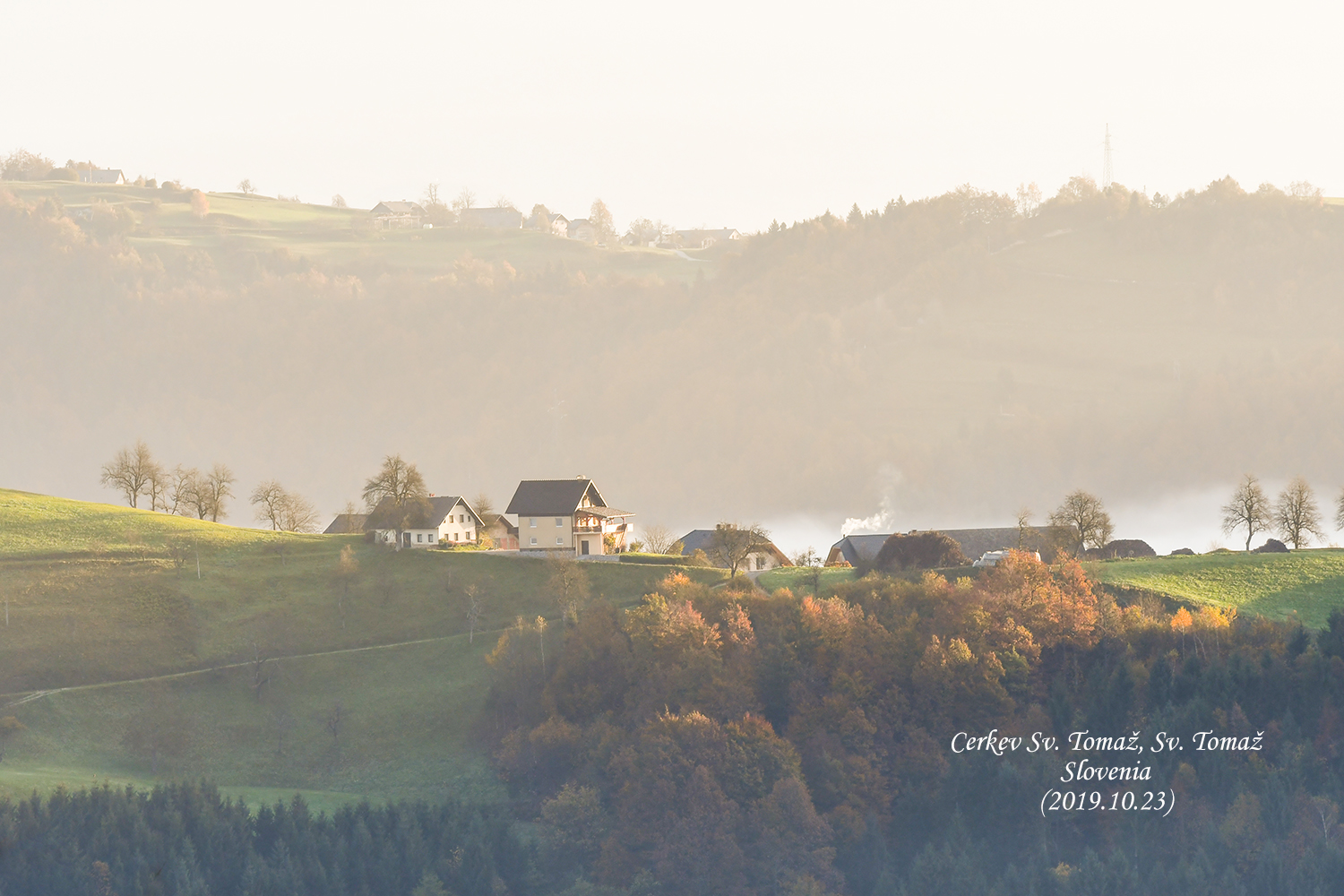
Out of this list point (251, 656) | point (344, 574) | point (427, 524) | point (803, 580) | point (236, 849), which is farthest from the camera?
point (427, 524)

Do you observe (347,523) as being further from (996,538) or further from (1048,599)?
(1048,599)

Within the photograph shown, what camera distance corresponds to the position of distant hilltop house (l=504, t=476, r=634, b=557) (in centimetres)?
10188

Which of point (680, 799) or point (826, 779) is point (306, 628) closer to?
point (680, 799)

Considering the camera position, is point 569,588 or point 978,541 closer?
point 569,588

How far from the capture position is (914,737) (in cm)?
7169

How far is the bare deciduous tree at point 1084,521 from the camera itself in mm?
102250

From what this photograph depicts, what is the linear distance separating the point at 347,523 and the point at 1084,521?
69.9 meters

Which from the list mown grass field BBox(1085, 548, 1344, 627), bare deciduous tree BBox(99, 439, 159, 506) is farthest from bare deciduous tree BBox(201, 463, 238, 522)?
mown grass field BBox(1085, 548, 1344, 627)

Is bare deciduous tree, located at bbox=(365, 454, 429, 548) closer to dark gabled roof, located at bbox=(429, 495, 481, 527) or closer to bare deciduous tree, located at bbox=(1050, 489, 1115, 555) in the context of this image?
dark gabled roof, located at bbox=(429, 495, 481, 527)

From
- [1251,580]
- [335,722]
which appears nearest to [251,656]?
[335,722]

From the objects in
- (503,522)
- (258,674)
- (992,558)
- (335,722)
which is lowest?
(335,722)

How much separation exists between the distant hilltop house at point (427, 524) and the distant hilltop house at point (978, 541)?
32749 millimetres

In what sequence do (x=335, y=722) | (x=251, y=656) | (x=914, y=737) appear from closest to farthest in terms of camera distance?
(x=914, y=737), (x=335, y=722), (x=251, y=656)

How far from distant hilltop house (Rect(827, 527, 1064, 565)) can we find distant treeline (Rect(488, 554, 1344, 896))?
66.2 feet
